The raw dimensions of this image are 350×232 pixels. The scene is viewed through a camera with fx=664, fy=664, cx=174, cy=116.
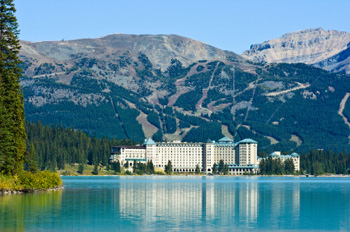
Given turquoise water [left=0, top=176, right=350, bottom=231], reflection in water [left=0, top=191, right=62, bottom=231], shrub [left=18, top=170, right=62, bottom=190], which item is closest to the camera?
reflection in water [left=0, top=191, right=62, bottom=231]

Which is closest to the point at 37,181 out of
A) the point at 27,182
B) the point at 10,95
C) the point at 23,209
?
the point at 27,182

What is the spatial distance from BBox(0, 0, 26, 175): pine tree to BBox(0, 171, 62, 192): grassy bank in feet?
5.51

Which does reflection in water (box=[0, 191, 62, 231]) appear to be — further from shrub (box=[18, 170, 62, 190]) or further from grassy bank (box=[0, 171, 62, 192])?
shrub (box=[18, 170, 62, 190])

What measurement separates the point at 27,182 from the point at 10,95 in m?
16.1

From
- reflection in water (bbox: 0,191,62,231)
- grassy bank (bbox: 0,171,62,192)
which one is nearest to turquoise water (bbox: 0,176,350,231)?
reflection in water (bbox: 0,191,62,231)

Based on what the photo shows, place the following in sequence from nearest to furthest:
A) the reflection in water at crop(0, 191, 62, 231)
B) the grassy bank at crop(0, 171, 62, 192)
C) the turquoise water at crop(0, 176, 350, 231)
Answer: the reflection in water at crop(0, 191, 62, 231)
the turquoise water at crop(0, 176, 350, 231)
the grassy bank at crop(0, 171, 62, 192)

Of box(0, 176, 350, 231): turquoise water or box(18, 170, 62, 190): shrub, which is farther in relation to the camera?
box(18, 170, 62, 190): shrub

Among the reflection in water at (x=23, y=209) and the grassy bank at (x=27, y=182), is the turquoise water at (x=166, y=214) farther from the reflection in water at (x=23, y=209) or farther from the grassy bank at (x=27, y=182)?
the grassy bank at (x=27, y=182)

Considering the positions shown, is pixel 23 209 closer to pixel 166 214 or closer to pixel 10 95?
pixel 166 214

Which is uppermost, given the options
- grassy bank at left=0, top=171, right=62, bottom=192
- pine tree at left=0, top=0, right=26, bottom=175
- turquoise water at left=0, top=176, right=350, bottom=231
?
pine tree at left=0, top=0, right=26, bottom=175

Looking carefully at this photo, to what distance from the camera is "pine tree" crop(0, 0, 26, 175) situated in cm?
11438

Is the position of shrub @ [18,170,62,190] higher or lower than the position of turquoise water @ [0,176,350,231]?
higher

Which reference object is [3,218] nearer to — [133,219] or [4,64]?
[133,219]

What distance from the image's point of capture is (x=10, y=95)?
11650 centimetres
